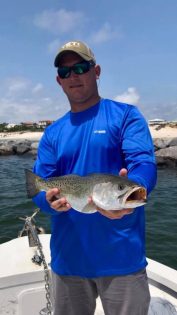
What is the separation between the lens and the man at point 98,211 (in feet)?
9.73

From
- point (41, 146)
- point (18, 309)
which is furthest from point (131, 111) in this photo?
point (18, 309)

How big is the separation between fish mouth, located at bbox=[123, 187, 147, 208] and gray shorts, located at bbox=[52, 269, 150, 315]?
80cm

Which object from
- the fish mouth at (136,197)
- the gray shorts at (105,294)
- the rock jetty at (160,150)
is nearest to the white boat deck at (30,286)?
the gray shorts at (105,294)

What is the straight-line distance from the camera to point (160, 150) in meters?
33.3

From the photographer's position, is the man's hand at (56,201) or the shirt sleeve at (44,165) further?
the shirt sleeve at (44,165)

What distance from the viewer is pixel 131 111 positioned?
10.1ft

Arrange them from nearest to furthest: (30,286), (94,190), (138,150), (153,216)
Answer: (94,190) → (138,150) → (30,286) → (153,216)

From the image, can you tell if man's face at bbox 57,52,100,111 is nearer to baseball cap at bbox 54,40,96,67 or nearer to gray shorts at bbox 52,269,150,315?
baseball cap at bbox 54,40,96,67

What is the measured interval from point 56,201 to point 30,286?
292 centimetres

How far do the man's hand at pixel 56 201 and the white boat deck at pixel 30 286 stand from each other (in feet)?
7.64

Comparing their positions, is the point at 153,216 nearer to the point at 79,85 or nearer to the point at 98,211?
the point at 79,85

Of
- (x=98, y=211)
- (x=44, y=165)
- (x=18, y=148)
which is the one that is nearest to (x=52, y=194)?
(x=98, y=211)

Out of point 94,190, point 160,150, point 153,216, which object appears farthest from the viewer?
point 160,150

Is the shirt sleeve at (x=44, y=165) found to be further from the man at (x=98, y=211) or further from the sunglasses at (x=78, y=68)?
the sunglasses at (x=78, y=68)
